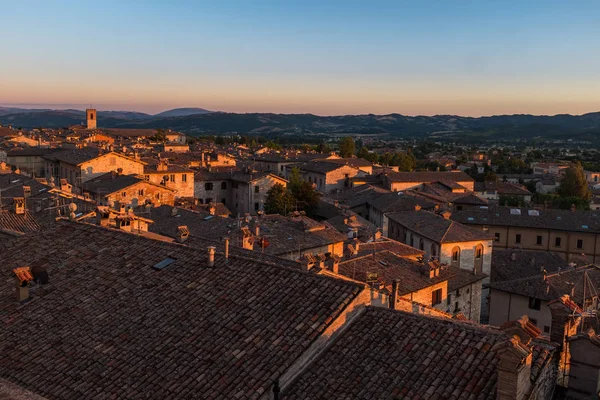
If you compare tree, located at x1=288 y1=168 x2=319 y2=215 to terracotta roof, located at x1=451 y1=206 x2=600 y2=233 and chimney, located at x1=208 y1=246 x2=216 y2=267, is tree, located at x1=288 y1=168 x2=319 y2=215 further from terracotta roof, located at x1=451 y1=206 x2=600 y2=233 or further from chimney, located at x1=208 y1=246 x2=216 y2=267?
chimney, located at x1=208 y1=246 x2=216 y2=267

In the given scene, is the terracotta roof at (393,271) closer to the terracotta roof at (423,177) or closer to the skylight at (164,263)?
the skylight at (164,263)

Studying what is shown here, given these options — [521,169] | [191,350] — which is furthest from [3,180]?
[521,169]

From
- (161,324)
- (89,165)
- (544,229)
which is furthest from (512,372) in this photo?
(89,165)

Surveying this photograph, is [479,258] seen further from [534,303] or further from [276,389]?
[276,389]

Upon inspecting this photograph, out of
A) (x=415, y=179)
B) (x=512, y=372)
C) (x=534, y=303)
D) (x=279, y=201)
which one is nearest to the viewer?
(x=512, y=372)

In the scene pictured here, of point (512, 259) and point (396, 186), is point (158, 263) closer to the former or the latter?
point (512, 259)
